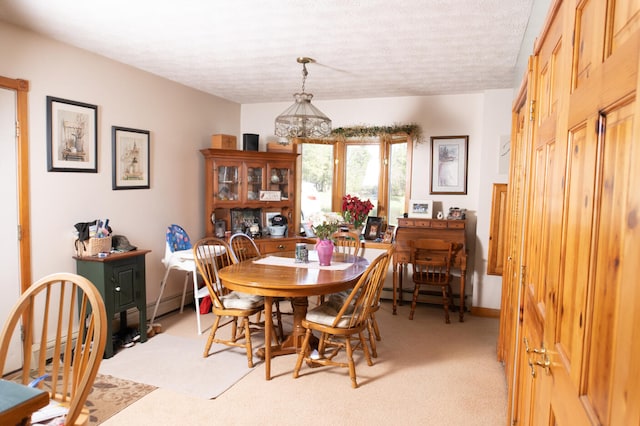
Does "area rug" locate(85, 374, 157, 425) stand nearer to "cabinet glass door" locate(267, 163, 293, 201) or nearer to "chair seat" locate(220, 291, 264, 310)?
"chair seat" locate(220, 291, 264, 310)

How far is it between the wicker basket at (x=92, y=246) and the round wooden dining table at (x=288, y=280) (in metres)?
1.00

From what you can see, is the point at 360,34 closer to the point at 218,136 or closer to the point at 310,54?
the point at 310,54

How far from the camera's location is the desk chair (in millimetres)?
4019

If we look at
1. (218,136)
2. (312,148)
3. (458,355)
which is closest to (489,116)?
(312,148)

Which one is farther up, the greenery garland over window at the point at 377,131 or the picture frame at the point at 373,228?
the greenery garland over window at the point at 377,131

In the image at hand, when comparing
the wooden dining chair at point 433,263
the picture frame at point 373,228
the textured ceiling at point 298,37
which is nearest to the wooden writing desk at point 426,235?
the wooden dining chair at point 433,263

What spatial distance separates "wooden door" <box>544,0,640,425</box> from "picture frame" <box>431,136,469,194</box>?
13.1 ft

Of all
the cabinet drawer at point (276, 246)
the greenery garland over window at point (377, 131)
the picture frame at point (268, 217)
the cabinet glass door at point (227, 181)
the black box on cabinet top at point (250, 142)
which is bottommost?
the cabinet drawer at point (276, 246)

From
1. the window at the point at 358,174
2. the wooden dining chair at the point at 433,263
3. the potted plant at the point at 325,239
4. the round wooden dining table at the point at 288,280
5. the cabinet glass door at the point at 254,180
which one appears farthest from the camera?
the window at the point at 358,174

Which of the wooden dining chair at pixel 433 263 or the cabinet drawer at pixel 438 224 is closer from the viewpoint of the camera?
the wooden dining chair at pixel 433 263

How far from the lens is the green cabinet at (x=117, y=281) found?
3.41 metres

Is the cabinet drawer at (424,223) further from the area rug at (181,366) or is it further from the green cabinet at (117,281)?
the green cabinet at (117,281)

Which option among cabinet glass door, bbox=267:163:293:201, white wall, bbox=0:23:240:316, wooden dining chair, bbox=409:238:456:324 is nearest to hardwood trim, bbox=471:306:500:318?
wooden dining chair, bbox=409:238:456:324

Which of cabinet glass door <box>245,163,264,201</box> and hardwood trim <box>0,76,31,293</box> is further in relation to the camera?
cabinet glass door <box>245,163,264,201</box>
